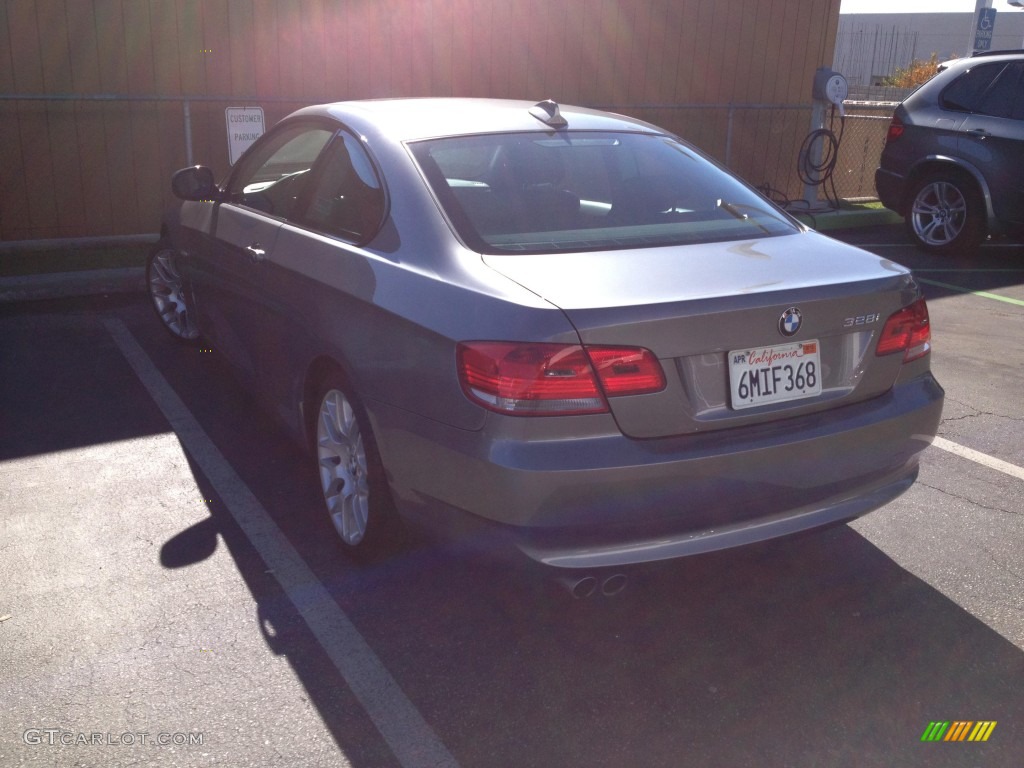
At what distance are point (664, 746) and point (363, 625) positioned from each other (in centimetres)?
107

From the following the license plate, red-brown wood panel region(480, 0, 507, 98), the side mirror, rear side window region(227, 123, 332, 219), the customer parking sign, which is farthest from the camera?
red-brown wood panel region(480, 0, 507, 98)

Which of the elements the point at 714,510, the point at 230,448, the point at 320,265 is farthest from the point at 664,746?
the point at 230,448

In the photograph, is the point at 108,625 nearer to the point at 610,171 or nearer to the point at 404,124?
the point at 404,124

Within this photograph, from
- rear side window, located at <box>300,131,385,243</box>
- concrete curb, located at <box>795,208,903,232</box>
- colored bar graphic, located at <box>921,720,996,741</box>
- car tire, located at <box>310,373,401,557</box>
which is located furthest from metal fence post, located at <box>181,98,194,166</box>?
colored bar graphic, located at <box>921,720,996,741</box>

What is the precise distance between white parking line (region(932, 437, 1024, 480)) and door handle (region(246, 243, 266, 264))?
3.09 m

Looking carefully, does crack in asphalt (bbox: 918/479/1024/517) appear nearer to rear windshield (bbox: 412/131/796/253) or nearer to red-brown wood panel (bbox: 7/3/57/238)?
rear windshield (bbox: 412/131/796/253)

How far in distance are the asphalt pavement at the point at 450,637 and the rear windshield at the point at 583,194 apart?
1.06 meters

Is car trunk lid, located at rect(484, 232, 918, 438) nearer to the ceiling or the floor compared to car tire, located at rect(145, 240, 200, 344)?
nearer to the ceiling

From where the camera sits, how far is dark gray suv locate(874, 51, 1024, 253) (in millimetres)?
9422

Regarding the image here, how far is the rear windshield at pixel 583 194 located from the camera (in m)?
3.34

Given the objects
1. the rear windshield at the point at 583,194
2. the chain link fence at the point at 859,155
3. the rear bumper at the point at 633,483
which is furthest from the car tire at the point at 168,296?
the chain link fence at the point at 859,155

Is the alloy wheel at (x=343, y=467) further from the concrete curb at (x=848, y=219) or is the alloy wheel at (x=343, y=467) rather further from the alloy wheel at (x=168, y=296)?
the concrete curb at (x=848, y=219)

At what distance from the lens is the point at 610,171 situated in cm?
384

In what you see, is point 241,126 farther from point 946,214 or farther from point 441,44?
point 946,214
